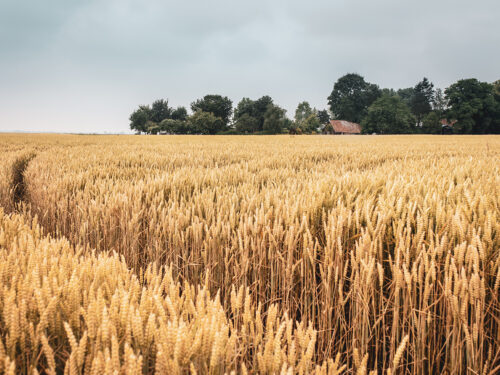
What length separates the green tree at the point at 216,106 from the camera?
74.9 m

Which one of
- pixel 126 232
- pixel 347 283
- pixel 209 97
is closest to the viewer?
pixel 347 283

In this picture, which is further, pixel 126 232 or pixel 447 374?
pixel 126 232

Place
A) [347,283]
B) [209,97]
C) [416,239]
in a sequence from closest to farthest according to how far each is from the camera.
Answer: [416,239] → [347,283] → [209,97]

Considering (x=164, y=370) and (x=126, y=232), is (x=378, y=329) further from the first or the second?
(x=126, y=232)

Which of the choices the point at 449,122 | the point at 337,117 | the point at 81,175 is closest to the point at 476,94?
the point at 449,122

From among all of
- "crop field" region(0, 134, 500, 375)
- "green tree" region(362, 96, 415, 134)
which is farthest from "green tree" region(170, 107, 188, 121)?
"crop field" region(0, 134, 500, 375)

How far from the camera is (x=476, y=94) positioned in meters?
55.1

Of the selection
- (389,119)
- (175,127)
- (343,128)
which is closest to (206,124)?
(175,127)

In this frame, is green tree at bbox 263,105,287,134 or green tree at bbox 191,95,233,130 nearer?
green tree at bbox 263,105,287,134

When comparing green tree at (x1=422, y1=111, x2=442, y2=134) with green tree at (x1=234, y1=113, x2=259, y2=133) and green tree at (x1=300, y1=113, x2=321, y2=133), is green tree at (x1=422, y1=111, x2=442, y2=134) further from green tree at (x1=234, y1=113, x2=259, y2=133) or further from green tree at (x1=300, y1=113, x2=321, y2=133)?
green tree at (x1=234, y1=113, x2=259, y2=133)

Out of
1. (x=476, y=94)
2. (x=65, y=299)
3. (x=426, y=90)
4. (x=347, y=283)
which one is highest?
(x=426, y=90)

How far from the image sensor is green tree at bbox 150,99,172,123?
316ft

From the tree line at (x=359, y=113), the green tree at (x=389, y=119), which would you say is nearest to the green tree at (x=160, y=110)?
the tree line at (x=359, y=113)

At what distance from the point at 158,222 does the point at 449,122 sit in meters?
67.9
